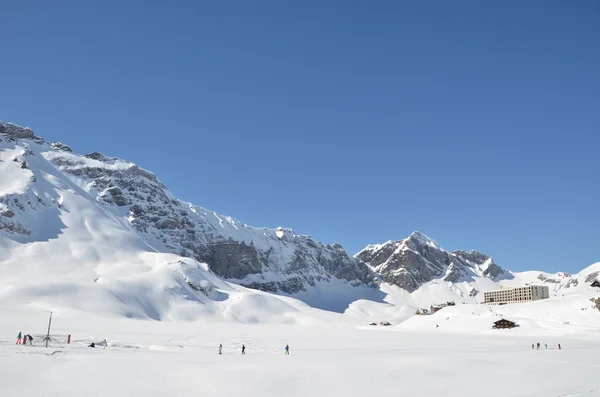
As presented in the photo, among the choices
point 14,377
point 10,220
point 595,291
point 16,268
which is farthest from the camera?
point 10,220

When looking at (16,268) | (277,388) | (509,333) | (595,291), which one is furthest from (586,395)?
(16,268)

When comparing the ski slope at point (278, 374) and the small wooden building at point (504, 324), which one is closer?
the ski slope at point (278, 374)

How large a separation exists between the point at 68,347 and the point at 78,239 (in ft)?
538

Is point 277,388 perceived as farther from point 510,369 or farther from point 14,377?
point 510,369

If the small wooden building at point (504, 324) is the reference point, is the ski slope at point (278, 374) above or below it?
below

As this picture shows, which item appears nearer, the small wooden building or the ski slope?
the ski slope

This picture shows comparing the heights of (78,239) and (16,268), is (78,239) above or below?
above

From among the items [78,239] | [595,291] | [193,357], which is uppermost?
[78,239]

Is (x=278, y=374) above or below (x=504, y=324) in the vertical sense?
below

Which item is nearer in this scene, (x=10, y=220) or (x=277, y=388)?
(x=277, y=388)

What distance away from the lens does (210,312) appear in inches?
6378

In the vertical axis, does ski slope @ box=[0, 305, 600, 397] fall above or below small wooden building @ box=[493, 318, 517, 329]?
below

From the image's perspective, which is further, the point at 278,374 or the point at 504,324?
the point at 504,324

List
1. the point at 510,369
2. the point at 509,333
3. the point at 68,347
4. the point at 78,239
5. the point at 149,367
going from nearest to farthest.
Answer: the point at 149,367 < the point at 510,369 < the point at 68,347 < the point at 509,333 < the point at 78,239
